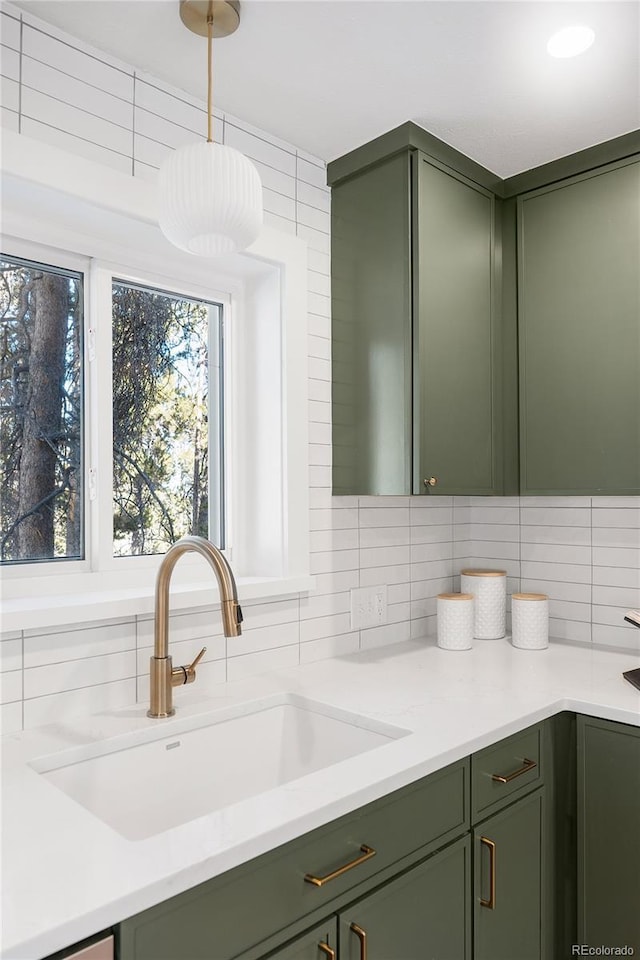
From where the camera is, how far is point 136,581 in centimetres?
173

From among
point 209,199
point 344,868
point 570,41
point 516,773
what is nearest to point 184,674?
point 344,868

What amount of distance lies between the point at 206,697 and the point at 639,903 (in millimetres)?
1116

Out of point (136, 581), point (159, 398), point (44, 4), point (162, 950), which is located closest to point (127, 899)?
point (162, 950)

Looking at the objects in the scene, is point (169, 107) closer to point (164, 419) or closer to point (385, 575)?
point (164, 419)

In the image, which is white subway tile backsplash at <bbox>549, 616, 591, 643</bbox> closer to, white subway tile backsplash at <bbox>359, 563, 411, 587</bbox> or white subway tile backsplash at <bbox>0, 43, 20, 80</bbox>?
white subway tile backsplash at <bbox>359, 563, 411, 587</bbox>

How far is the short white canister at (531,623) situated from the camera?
217 centimetres

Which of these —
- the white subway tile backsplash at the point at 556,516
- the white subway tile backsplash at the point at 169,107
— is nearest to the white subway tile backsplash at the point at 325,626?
the white subway tile backsplash at the point at 556,516

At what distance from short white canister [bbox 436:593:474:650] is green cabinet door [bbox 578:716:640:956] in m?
0.53

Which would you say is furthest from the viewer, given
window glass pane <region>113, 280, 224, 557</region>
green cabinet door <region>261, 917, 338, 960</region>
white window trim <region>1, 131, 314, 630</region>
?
window glass pane <region>113, 280, 224, 557</region>

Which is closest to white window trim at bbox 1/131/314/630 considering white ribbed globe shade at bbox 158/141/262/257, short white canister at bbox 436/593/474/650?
white ribbed globe shade at bbox 158/141/262/257

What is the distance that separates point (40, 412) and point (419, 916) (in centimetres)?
133

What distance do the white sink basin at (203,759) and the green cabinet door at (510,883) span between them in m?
0.32

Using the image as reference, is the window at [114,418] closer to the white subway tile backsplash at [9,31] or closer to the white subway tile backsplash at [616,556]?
the white subway tile backsplash at [9,31]

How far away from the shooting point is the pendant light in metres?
1.23
